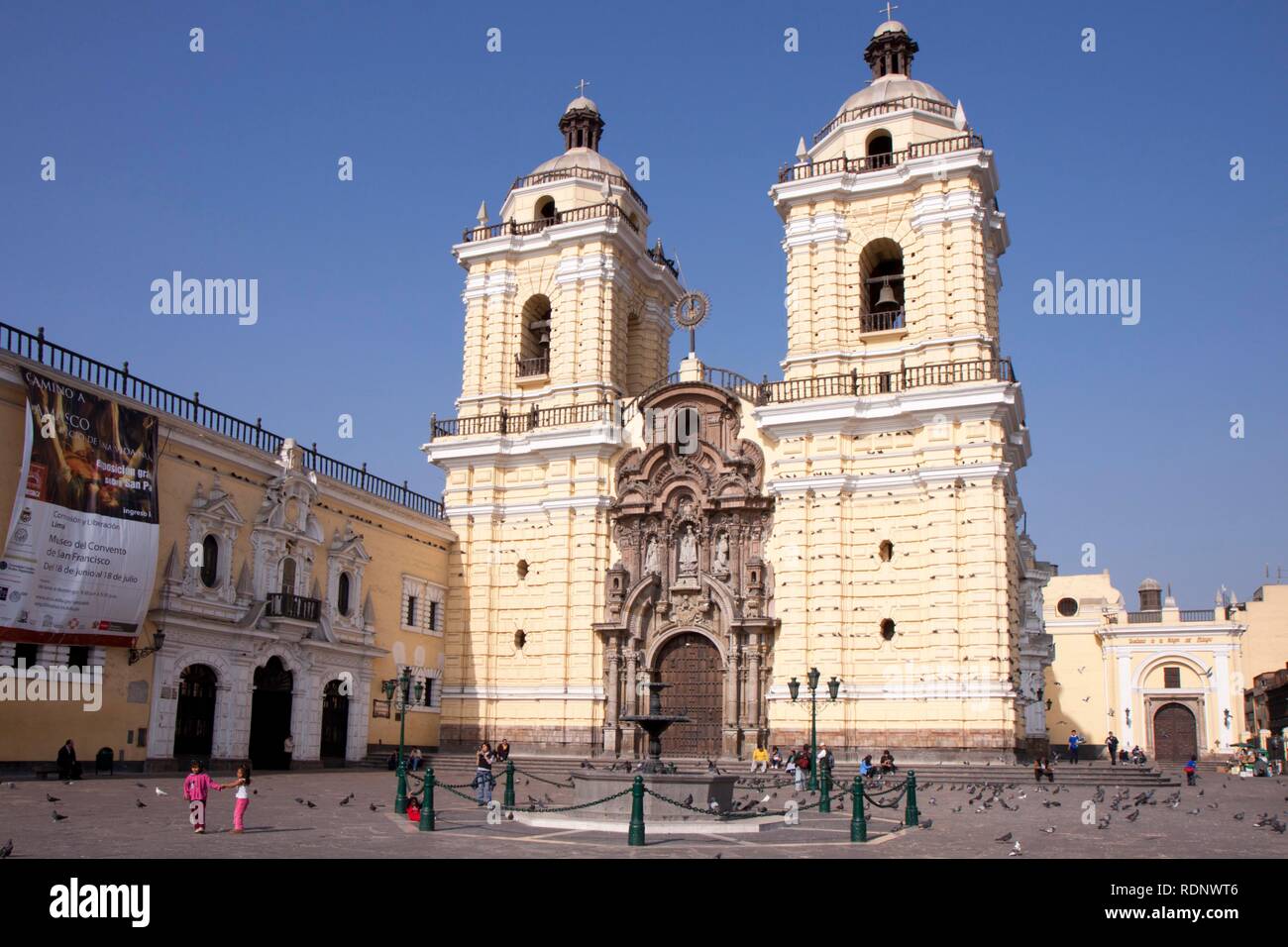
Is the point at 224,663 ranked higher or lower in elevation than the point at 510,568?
lower

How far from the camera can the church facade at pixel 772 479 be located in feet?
107

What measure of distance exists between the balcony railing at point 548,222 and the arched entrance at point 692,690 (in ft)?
45.7

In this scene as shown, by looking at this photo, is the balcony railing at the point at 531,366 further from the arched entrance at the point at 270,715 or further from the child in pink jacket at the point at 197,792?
the child in pink jacket at the point at 197,792

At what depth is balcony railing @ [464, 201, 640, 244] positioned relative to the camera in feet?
129

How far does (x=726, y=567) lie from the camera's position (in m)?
36.0

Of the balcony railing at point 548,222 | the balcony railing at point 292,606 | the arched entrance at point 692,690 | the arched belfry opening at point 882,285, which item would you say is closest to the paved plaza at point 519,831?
the balcony railing at point 292,606

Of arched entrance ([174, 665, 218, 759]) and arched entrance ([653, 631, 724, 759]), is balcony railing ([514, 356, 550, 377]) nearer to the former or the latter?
arched entrance ([653, 631, 724, 759])

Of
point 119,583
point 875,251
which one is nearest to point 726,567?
point 875,251

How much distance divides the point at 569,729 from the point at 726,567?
686 cm

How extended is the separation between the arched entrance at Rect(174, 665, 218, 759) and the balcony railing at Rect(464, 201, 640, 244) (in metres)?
18.4

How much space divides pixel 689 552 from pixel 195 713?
1481 centimetres

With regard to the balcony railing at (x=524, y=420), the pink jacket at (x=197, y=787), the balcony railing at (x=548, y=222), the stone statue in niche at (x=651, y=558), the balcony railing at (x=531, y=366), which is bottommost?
the pink jacket at (x=197, y=787)

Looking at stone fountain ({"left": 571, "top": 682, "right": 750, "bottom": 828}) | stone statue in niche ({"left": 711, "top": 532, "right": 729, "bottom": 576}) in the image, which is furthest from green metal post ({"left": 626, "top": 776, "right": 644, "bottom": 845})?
stone statue in niche ({"left": 711, "top": 532, "right": 729, "bottom": 576})
